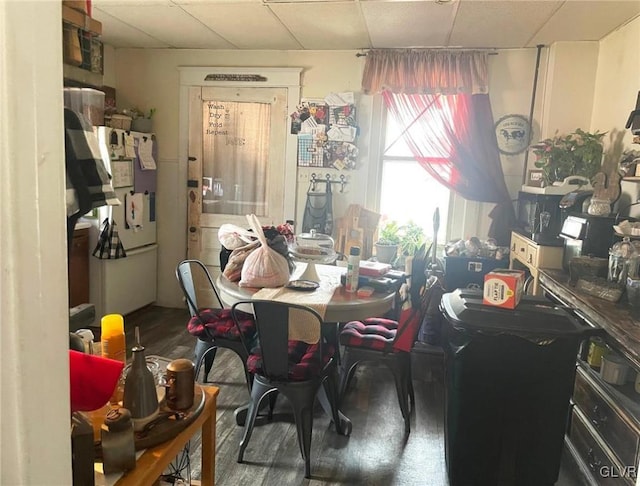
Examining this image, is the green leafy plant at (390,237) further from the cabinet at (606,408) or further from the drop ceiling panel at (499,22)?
the drop ceiling panel at (499,22)

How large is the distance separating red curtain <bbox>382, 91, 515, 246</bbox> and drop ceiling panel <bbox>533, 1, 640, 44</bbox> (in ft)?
2.23

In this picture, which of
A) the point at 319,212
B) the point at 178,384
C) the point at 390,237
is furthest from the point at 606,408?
the point at 319,212

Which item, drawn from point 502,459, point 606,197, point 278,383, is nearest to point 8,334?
point 278,383

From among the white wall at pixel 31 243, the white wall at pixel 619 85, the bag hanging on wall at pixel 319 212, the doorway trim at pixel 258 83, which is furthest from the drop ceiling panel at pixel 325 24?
the white wall at pixel 31 243

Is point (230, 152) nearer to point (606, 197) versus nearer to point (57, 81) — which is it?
point (606, 197)

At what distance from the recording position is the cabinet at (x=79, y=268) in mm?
3857

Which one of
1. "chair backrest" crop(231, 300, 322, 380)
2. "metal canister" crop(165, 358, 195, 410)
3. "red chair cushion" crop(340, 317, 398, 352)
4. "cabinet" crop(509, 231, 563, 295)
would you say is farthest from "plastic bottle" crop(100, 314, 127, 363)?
"cabinet" crop(509, 231, 563, 295)

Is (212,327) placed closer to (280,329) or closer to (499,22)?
(280,329)

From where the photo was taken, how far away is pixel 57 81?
61cm

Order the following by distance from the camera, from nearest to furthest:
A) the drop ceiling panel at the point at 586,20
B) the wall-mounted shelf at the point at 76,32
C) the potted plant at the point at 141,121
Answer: the wall-mounted shelf at the point at 76,32
the drop ceiling panel at the point at 586,20
the potted plant at the point at 141,121

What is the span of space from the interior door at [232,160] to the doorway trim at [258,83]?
44mm

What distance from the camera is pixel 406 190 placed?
4.30 meters

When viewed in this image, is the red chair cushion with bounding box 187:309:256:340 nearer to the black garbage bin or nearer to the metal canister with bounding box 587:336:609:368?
the black garbage bin

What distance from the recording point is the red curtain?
3984 mm
